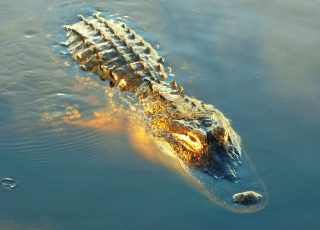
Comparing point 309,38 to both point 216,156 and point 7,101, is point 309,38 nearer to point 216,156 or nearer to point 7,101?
point 216,156

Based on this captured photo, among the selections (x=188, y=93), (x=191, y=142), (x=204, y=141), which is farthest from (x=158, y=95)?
(x=204, y=141)

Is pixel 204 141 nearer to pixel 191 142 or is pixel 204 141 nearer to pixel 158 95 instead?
pixel 191 142

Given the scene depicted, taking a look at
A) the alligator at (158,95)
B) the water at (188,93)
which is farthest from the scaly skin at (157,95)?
the water at (188,93)

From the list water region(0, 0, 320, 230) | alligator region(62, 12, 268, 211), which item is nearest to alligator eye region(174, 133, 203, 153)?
alligator region(62, 12, 268, 211)

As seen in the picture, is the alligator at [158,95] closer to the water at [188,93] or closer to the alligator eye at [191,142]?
the alligator eye at [191,142]

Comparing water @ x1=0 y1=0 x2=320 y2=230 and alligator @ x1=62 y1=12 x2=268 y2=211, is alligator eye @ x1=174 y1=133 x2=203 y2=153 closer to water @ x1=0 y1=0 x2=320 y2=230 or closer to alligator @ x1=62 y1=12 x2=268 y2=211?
alligator @ x1=62 y1=12 x2=268 y2=211

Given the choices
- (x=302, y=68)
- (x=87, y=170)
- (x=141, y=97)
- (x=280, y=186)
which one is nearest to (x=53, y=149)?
(x=87, y=170)
